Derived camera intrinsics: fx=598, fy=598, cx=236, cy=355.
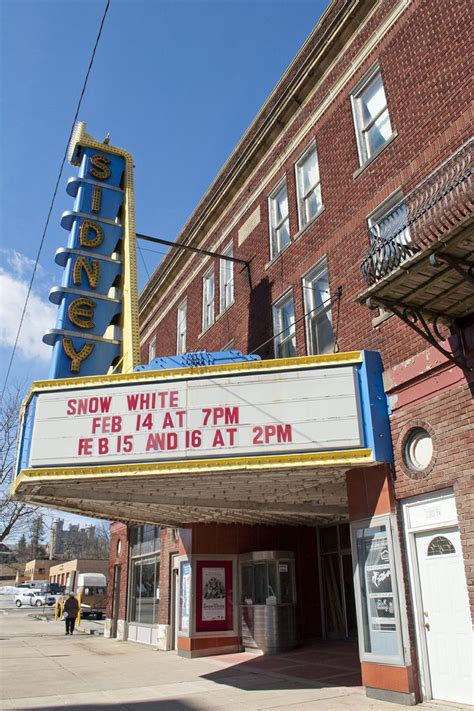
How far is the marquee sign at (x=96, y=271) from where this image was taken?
13.8 metres

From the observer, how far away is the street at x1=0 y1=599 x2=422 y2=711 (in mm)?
9844

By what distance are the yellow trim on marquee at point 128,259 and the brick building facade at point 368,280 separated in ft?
10.9

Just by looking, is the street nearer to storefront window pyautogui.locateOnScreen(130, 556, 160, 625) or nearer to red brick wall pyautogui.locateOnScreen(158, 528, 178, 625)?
red brick wall pyautogui.locateOnScreen(158, 528, 178, 625)

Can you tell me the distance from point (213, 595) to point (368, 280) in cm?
1160

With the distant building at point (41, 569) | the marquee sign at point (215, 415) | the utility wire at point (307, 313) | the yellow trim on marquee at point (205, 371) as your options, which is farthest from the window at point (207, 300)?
the distant building at point (41, 569)

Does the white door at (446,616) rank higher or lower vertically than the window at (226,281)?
lower

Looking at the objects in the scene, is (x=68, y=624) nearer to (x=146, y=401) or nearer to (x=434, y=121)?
(x=146, y=401)

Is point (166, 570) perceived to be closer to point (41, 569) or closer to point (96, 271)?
point (96, 271)

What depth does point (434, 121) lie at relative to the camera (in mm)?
10609

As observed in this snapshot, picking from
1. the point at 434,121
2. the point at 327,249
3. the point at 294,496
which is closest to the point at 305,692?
the point at 294,496

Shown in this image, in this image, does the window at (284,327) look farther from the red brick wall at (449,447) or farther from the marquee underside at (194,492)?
the red brick wall at (449,447)

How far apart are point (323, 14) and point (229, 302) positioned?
26.4 feet

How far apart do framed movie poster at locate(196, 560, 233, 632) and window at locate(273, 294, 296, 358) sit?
6.68 metres

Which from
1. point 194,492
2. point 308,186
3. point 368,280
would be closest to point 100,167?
point 308,186
